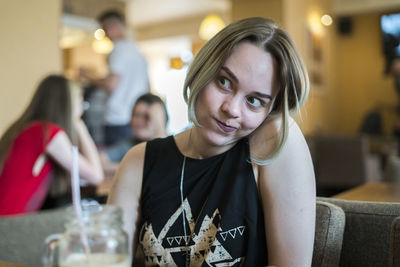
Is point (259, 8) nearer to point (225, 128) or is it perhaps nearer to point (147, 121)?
point (147, 121)

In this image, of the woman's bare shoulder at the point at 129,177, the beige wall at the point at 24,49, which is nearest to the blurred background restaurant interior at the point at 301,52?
the beige wall at the point at 24,49

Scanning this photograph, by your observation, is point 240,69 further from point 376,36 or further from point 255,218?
point 376,36

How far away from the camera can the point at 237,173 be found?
107cm

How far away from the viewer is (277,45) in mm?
990

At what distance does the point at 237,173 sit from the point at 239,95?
0.21 metres

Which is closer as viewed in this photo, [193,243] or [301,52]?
[193,243]

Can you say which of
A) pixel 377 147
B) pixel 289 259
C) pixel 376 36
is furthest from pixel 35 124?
pixel 376 36

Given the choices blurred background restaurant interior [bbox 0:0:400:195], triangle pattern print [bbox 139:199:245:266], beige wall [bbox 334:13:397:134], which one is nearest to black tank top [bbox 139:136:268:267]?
triangle pattern print [bbox 139:199:245:266]

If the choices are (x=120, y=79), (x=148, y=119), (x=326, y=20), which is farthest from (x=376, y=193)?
(x=326, y=20)

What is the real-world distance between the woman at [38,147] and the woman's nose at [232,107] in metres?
1.24

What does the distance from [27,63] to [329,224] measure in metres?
2.76

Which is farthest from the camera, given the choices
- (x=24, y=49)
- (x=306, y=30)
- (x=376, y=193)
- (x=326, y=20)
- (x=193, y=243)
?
(x=326, y=20)

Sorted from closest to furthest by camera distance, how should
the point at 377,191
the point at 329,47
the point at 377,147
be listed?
the point at 377,191 → the point at 377,147 → the point at 329,47

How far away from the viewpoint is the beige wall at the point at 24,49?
315cm
